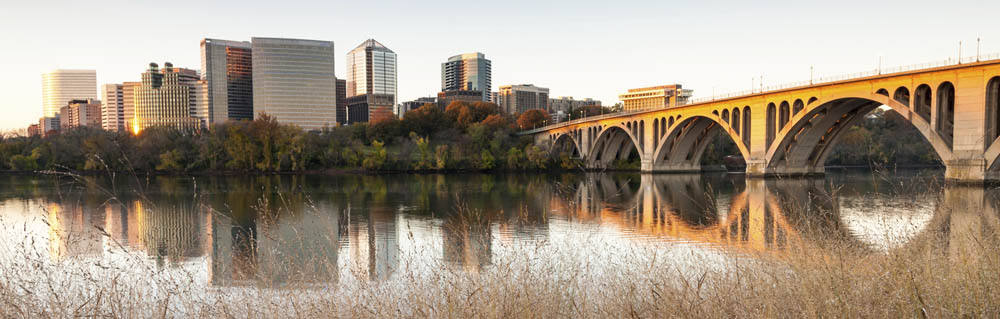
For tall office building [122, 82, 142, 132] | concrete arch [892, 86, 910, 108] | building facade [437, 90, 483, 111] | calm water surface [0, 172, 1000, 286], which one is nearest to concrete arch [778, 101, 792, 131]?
concrete arch [892, 86, 910, 108]

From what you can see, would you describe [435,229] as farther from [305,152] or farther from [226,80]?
[226,80]

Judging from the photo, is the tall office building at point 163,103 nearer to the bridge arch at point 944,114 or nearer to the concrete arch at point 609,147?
the concrete arch at point 609,147

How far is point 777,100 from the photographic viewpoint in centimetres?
4575

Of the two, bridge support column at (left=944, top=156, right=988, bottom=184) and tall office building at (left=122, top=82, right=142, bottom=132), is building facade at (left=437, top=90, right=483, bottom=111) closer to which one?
tall office building at (left=122, top=82, right=142, bottom=132)

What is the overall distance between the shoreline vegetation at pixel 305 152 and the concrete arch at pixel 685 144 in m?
8.47

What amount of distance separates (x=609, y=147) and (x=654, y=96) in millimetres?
120037

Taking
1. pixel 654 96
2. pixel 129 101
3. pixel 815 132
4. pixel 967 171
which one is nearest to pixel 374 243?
pixel 967 171

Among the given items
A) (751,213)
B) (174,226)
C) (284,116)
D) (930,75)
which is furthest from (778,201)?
(284,116)

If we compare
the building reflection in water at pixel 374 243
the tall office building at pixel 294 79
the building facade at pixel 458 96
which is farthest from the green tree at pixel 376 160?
the building facade at pixel 458 96

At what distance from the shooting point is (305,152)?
68.8 meters

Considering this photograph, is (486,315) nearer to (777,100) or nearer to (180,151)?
(777,100)

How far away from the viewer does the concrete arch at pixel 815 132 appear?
138 ft

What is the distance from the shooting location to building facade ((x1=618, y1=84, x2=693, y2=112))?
602 feet

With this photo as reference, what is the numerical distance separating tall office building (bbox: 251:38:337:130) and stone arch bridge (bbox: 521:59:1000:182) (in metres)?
95.3
